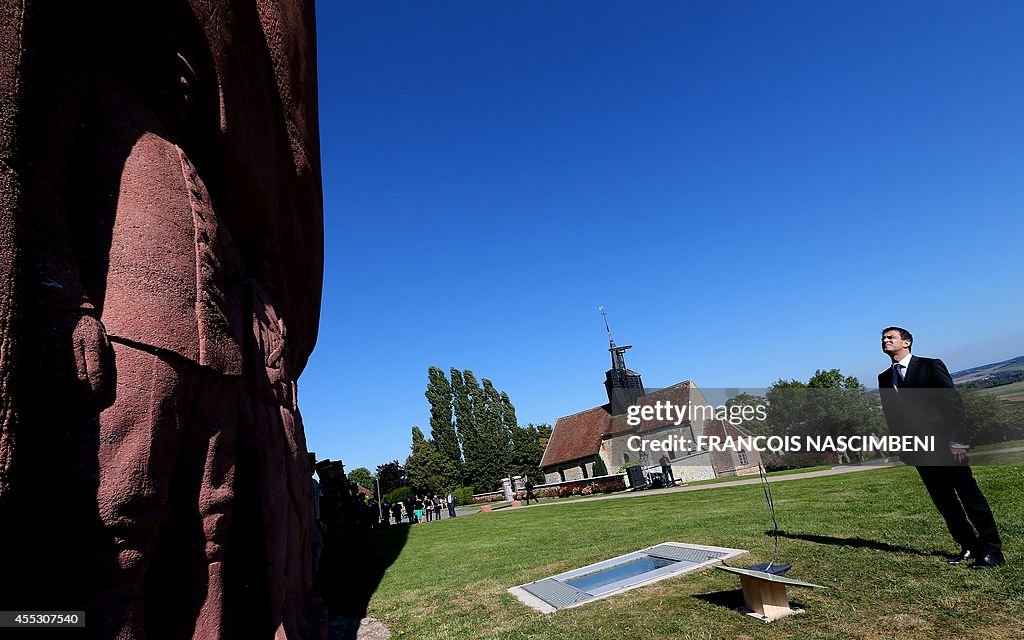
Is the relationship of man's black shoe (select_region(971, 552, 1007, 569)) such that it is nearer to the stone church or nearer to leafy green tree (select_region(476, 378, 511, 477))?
the stone church

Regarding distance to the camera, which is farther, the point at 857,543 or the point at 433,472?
the point at 433,472

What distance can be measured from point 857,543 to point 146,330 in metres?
6.69

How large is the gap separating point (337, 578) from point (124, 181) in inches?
329

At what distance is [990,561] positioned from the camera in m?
4.05

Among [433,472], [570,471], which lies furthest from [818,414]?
[433,472]

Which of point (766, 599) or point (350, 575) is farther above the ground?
point (766, 599)

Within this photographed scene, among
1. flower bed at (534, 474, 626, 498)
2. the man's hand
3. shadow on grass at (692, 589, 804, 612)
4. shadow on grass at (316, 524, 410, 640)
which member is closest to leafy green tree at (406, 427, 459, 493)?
flower bed at (534, 474, 626, 498)

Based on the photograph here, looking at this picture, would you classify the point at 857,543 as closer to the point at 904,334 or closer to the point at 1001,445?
the point at 904,334

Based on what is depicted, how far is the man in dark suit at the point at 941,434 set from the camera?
413 centimetres

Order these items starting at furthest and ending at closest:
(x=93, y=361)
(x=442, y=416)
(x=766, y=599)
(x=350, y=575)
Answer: (x=442, y=416), (x=350, y=575), (x=766, y=599), (x=93, y=361)

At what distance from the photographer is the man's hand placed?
83.4 inches

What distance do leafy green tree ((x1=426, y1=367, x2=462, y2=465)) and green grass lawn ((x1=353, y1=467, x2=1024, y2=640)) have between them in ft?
132

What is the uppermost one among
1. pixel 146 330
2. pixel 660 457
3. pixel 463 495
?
pixel 146 330

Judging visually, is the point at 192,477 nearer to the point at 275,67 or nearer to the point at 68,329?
the point at 68,329
